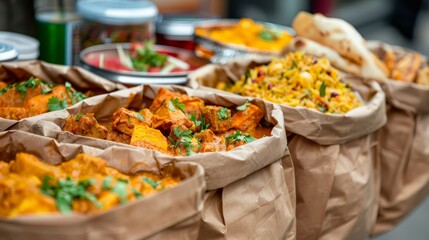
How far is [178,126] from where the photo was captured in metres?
1.88

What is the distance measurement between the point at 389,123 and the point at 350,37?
1.49 feet

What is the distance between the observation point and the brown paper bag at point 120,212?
4.10 ft

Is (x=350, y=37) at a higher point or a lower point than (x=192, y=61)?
higher

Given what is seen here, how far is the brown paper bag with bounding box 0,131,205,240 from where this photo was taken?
4.10ft

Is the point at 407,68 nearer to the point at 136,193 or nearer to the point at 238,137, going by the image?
the point at 238,137

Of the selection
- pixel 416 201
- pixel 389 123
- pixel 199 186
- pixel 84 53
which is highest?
pixel 199 186

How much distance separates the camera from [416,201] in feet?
10.3

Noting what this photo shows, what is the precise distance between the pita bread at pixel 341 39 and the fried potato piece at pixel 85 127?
4.82ft

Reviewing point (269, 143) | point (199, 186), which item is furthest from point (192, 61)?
point (199, 186)

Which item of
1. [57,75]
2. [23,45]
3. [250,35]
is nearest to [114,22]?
[23,45]

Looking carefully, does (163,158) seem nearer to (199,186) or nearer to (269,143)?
(199,186)

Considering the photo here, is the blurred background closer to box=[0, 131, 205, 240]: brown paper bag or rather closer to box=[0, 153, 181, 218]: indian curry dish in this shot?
box=[0, 131, 205, 240]: brown paper bag

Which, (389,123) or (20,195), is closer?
(20,195)

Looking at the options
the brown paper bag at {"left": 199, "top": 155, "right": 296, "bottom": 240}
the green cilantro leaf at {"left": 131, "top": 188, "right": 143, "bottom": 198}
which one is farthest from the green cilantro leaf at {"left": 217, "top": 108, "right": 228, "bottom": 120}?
the green cilantro leaf at {"left": 131, "top": 188, "right": 143, "bottom": 198}
